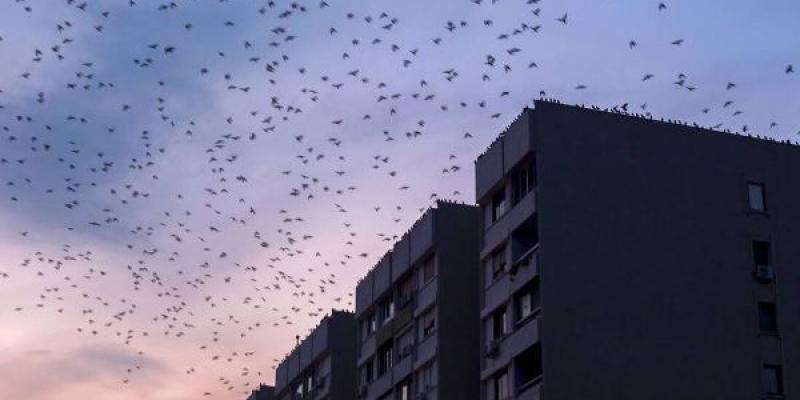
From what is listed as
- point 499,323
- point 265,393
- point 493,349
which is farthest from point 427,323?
point 265,393

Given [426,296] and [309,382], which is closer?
[426,296]

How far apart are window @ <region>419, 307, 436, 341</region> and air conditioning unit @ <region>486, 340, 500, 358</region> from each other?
611cm

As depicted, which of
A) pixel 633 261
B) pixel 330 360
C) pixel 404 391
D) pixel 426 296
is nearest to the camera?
pixel 633 261

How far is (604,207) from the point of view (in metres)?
52.7

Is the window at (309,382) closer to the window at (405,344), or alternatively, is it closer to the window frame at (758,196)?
the window at (405,344)

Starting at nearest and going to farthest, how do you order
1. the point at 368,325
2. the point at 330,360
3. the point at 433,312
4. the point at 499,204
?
the point at 499,204 → the point at 433,312 → the point at 368,325 → the point at 330,360

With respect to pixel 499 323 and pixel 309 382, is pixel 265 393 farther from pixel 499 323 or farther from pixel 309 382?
pixel 499 323

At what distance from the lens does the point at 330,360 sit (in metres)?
76.7

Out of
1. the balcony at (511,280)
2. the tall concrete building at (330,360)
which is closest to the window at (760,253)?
the balcony at (511,280)

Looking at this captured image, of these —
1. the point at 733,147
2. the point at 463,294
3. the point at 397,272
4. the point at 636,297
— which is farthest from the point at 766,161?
the point at 397,272

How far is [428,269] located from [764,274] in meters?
14.9

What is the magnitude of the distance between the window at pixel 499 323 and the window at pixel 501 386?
140 centimetres

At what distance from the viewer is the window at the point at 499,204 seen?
55812mm

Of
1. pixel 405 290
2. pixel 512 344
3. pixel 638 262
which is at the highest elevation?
pixel 405 290
